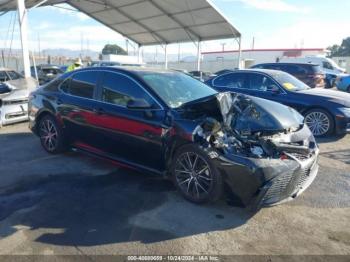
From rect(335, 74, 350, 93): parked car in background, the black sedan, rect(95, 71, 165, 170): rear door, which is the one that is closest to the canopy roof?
rect(335, 74, 350, 93): parked car in background

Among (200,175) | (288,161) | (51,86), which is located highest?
(51,86)

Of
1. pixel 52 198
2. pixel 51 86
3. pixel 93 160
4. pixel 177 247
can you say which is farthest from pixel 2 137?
pixel 177 247

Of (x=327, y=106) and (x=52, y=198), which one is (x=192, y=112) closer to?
(x=52, y=198)

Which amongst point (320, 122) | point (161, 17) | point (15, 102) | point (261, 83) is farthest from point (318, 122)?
point (161, 17)

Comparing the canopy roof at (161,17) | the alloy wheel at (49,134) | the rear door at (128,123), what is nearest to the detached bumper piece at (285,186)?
the rear door at (128,123)

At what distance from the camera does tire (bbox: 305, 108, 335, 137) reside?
711 cm

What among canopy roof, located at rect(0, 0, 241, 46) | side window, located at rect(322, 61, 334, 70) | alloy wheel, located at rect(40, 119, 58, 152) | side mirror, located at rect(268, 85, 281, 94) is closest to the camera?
alloy wheel, located at rect(40, 119, 58, 152)

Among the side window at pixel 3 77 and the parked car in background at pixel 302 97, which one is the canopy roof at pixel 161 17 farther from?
the parked car in background at pixel 302 97

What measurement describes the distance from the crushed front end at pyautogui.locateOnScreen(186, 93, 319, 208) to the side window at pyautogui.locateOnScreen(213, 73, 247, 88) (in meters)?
4.33

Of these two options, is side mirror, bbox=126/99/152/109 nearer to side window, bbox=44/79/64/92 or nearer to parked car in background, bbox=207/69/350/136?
side window, bbox=44/79/64/92

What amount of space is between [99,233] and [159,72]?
8.71ft

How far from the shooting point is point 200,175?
3.60 m

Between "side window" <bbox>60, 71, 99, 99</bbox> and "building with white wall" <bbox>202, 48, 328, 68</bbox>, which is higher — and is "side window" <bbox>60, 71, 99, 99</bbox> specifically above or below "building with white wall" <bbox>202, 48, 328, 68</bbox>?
below

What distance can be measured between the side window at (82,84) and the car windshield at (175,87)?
93 centimetres
